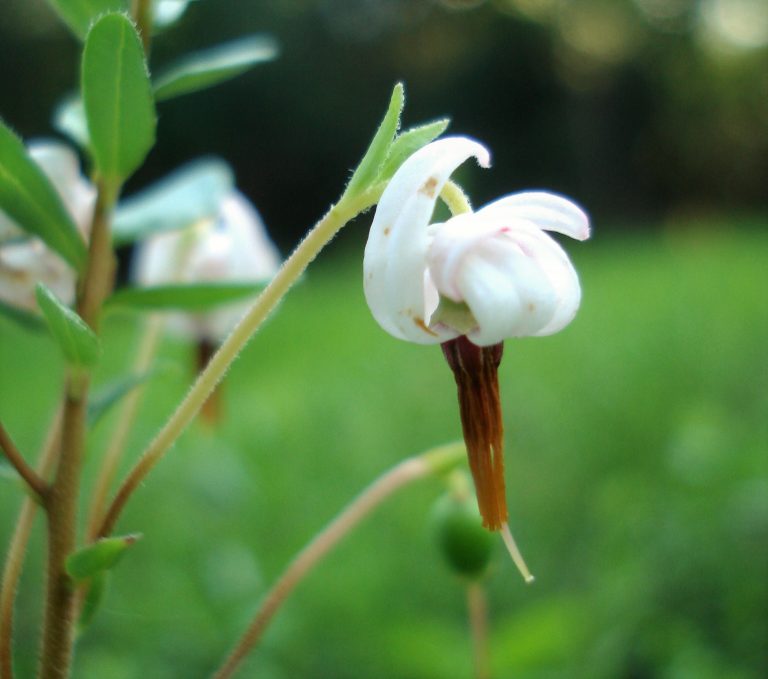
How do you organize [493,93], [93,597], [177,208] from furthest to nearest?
[493,93]
[177,208]
[93,597]

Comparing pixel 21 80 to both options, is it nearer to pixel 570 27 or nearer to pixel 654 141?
pixel 570 27

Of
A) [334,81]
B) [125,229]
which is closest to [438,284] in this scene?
[125,229]

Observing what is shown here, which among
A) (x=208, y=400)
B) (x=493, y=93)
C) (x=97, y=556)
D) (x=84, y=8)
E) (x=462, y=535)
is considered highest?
(x=493, y=93)

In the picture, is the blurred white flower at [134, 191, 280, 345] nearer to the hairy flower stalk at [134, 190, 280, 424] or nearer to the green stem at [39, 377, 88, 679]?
the hairy flower stalk at [134, 190, 280, 424]

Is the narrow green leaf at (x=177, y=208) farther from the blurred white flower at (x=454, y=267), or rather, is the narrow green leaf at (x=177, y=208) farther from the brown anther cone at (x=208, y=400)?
the blurred white flower at (x=454, y=267)

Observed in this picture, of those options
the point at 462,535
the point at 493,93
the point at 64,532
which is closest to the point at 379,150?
the point at 64,532

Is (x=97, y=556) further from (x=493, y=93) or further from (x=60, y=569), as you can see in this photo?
(x=493, y=93)
